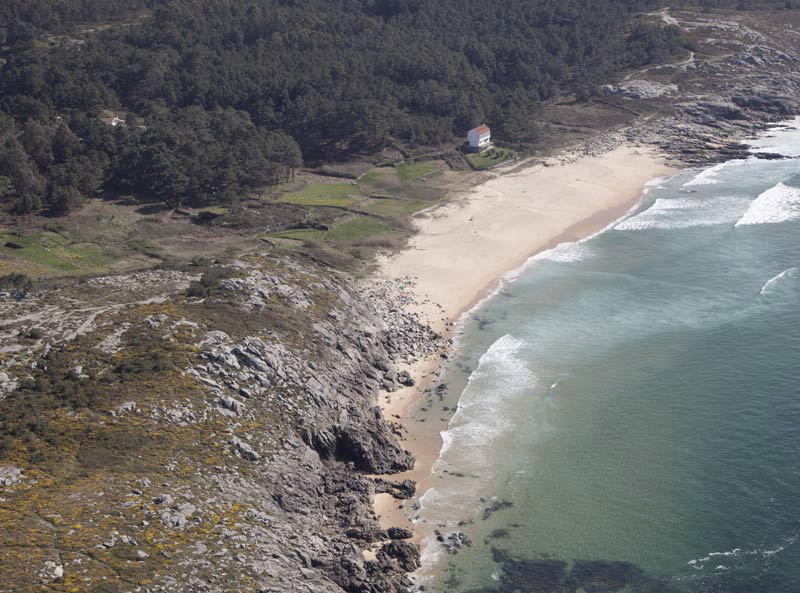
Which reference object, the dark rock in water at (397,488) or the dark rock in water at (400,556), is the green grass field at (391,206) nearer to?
the dark rock in water at (397,488)

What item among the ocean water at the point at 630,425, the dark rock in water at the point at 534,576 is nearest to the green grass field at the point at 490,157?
the ocean water at the point at 630,425

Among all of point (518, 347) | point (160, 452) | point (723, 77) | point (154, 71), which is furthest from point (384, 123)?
point (160, 452)

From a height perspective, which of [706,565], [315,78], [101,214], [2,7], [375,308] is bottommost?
[706,565]

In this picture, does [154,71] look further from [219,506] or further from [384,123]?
[219,506]

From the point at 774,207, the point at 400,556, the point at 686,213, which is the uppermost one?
the point at 686,213

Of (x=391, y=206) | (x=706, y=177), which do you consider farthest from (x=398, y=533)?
(x=706, y=177)

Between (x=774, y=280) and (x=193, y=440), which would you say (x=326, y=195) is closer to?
(x=774, y=280)
